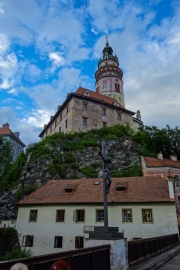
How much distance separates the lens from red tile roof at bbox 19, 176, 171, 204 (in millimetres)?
18859

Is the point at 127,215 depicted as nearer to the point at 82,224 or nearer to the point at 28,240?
the point at 82,224

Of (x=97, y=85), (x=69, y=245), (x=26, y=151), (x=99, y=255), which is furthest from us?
(x=97, y=85)

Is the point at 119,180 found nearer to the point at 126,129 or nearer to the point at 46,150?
the point at 46,150

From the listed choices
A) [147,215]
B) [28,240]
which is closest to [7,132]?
[28,240]

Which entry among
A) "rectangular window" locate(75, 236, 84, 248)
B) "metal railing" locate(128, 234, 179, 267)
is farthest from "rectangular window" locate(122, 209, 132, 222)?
"metal railing" locate(128, 234, 179, 267)

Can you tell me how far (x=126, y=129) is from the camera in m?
40.7

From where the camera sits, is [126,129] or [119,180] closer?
[119,180]

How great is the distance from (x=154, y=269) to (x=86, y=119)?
36131 mm

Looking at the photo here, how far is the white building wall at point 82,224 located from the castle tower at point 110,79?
39646 millimetres

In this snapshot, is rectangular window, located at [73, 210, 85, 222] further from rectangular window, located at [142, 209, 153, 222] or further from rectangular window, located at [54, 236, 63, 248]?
rectangular window, located at [142, 209, 153, 222]

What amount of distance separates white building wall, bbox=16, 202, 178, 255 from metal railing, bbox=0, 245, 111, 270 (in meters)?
13.1

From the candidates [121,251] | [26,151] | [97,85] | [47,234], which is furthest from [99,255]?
[97,85]

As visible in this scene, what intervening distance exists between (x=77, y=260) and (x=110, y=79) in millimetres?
55371

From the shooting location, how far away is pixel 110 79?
5669 cm
